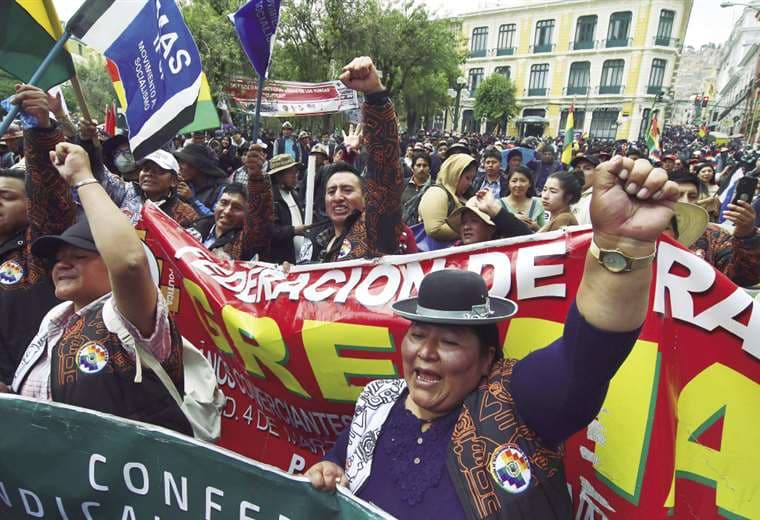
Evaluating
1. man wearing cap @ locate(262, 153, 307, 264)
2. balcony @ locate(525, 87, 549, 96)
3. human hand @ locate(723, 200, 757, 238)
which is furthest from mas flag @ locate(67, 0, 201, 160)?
balcony @ locate(525, 87, 549, 96)

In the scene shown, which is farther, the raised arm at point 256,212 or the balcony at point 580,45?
the balcony at point 580,45

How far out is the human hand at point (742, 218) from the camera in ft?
10.2

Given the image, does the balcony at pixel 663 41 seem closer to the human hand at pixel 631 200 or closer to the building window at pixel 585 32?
the building window at pixel 585 32

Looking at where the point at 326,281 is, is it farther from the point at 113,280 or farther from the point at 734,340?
the point at 734,340

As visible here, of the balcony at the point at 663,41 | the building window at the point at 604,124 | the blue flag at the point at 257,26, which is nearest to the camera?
the blue flag at the point at 257,26

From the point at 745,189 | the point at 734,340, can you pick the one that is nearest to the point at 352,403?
the point at 734,340

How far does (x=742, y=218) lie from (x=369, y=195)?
2.20 meters

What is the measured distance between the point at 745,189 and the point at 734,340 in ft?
14.1

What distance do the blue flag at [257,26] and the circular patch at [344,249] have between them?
1.51 m

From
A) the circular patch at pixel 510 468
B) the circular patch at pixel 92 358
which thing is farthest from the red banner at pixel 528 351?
the circular patch at pixel 92 358

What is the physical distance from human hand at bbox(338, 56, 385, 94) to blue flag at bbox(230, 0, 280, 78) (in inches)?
60.2

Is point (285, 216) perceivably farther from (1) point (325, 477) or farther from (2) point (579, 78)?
(2) point (579, 78)

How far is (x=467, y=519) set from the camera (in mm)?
1440

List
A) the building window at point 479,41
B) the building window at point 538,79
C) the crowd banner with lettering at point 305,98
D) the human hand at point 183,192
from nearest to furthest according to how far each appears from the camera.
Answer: the human hand at point 183,192 → the crowd banner with lettering at point 305,98 → the building window at point 538,79 → the building window at point 479,41
